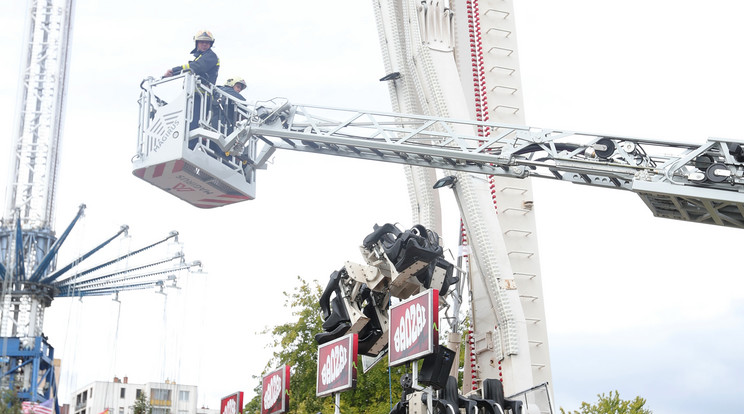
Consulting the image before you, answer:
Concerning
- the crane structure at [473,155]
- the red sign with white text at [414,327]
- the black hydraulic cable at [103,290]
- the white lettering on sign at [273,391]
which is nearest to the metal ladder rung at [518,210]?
the crane structure at [473,155]

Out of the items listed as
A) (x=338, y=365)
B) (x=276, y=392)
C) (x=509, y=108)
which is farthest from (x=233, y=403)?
(x=509, y=108)

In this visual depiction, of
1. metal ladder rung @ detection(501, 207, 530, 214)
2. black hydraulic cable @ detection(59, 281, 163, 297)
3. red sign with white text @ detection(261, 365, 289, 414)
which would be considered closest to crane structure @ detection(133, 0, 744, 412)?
metal ladder rung @ detection(501, 207, 530, 214)

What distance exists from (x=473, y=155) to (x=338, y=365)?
18.3 feet

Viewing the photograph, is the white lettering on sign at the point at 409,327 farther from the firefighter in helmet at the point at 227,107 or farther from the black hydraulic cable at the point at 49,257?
the black hydraulic cable at the point at 49,257

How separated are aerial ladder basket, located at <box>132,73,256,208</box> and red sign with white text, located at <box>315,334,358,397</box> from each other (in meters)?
5.11

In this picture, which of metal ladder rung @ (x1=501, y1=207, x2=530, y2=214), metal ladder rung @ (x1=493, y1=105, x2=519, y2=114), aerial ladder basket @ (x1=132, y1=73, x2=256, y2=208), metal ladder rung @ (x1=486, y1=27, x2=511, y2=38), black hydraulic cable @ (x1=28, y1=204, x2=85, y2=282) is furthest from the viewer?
black hydraulic cable @ (x1=28, y1=204, x2=85, y2=282)

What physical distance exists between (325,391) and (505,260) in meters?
6.60

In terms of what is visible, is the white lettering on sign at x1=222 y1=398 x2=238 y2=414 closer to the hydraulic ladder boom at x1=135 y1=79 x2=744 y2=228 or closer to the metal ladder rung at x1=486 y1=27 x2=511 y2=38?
the hydraulic ladder boom at x1=135 y1=79 x2=744 y2=228

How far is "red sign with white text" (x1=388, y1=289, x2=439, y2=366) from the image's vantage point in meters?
19.2

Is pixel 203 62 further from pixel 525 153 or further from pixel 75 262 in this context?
pixel 75 262

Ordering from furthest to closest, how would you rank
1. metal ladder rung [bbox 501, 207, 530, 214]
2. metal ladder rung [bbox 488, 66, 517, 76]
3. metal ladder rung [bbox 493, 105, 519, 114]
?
1. metal ladder rung [bbox 488, 66, 517, 76]
2. metal ladder rung [bbox 493, 105, 519, 114]
3. metal ladder rung [bbox 501, 207, 530, 214]

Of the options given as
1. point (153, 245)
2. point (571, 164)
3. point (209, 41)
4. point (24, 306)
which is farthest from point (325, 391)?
point (24, 306)

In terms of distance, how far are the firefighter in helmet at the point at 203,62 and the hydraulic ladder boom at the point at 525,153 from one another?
3.18ft

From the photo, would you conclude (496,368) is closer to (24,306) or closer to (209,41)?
(209,41)
